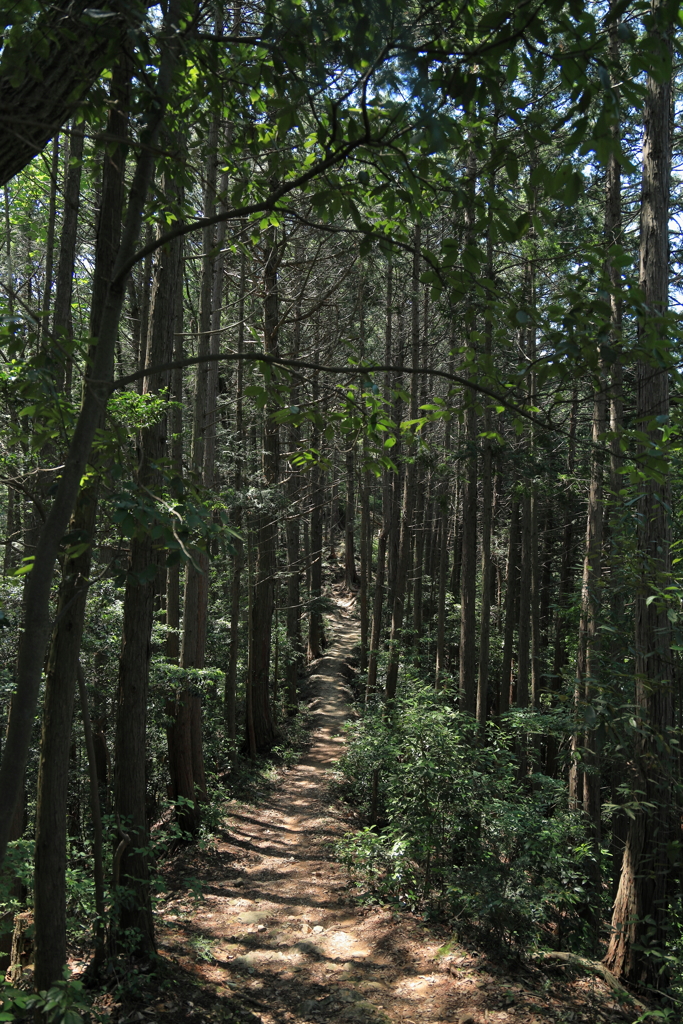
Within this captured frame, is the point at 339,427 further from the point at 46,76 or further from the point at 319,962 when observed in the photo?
the point at 319,962

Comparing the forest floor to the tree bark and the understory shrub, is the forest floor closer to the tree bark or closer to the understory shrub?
the understory shrub

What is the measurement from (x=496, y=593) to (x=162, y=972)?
77.8 ft

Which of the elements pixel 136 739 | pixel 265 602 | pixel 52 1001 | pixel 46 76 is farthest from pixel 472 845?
pixel 265 602

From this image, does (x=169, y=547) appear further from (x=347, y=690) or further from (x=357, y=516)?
(x=357, y=516)

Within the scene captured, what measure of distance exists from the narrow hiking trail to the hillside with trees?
0.45 m

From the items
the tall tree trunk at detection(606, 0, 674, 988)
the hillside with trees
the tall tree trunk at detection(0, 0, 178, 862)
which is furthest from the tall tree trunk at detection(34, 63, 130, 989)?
the tall tree trunk at detection(606, 0, 674, 988)

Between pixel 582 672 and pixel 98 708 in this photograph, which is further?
pixel 582 672

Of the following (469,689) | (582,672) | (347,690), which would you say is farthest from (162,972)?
(347,690)

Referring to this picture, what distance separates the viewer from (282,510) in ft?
40.6

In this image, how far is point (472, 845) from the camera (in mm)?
6797

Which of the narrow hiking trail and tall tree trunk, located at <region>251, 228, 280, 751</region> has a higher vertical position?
tall tree trunk, located at <region>251, 228, 280, 751</region>

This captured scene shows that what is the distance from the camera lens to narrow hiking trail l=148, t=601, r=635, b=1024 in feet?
16.6

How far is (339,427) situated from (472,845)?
587 cm

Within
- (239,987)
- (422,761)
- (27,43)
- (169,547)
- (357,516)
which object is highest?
(357,516)
